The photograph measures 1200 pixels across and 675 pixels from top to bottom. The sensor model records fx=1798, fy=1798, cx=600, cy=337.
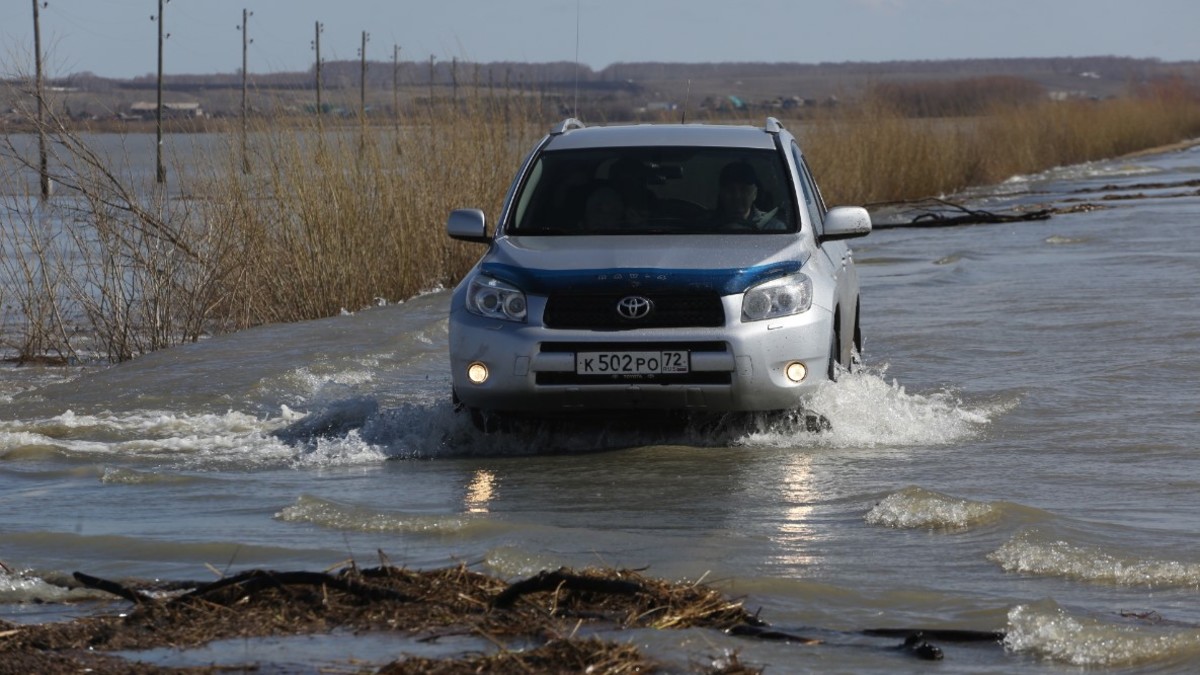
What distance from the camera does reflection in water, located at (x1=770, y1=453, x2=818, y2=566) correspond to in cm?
593

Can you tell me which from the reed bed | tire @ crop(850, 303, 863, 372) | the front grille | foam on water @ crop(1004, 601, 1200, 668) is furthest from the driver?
Result: the reed bed

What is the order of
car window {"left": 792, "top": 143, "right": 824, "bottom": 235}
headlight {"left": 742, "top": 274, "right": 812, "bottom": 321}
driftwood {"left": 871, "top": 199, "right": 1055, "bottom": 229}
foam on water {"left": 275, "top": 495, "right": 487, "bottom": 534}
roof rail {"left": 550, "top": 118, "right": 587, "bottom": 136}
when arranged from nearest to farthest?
foam on water {"left": 275, "top": 495, "right": 487, "bottom": 534} < headlight {"left": 742, "top": 274, "right": 812, "bottom": 321} < car window {"left": 792, "top": 143, "right": 824, "bottom": 235} < roof rail {"left": 550, "top": 118, "right": 587, "bottom": 136} < driftwood {"left": 871, "top": 199, "right": 1055, "bottom": 229}

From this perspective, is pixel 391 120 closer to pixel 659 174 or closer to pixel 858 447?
pixel 659 174

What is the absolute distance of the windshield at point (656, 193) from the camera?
875 cm

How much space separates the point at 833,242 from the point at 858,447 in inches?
59.6

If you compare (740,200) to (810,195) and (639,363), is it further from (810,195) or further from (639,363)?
(639,363)

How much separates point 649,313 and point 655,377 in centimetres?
28

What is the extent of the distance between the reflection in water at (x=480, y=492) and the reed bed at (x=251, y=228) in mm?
5971

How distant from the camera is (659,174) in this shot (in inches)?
355

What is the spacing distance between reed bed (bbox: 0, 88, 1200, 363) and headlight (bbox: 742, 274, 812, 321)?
21.2 ft

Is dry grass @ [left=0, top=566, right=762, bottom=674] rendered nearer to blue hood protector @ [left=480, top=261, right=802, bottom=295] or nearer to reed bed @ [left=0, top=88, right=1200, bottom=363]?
blue hood protector @ [left=480, top=261, right=802, bottom=295]

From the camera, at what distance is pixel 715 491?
729cm

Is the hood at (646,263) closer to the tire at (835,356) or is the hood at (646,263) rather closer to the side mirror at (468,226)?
the side mirror at (468,226)

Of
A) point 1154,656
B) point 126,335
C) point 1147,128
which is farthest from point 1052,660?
point 1147,128
